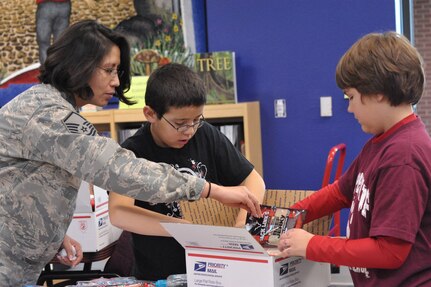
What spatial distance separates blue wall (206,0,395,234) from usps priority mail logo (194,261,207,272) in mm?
2788

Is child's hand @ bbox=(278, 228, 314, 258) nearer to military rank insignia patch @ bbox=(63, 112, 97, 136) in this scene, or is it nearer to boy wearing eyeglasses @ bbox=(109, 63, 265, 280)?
boy wearing eyeglasses @ bbox=(109, 63, 265, 280)

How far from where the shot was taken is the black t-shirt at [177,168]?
68.2 inches

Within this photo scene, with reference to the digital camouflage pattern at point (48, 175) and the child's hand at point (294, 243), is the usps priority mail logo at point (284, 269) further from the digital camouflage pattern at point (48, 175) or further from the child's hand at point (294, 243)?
the digital camouflage pattern at point (48, 175)

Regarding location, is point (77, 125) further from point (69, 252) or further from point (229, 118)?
point (229, 118)

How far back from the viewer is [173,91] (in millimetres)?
1714

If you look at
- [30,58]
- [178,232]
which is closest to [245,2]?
[30,58]

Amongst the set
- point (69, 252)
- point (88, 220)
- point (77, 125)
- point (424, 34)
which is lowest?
point (88, 220)

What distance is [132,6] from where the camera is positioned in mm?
4418

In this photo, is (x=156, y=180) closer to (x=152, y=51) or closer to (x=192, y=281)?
(x=192, y=281)

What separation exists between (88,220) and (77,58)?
1.20 m

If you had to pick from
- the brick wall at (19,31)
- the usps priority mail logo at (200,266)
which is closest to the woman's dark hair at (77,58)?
the usps priority mail logo at (200,266)

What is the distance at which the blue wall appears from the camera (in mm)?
3967

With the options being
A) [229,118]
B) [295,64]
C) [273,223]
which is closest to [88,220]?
[273,223]

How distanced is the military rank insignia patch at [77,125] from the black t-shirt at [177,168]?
37 centimetres
